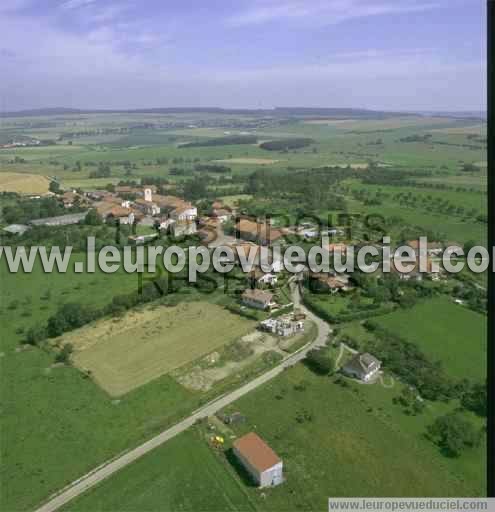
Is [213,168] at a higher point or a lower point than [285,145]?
lower

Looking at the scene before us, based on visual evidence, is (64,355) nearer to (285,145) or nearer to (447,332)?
(447,332)

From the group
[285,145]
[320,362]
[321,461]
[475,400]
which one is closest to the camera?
[321,461]

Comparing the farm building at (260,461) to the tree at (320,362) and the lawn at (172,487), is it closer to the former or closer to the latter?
the lawn at (172,487)

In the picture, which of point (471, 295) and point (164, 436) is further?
point (471, 295)

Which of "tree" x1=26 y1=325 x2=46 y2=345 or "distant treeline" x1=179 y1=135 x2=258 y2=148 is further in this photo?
"distant treeline" x1=179 y1=135 x2=258 y2=148

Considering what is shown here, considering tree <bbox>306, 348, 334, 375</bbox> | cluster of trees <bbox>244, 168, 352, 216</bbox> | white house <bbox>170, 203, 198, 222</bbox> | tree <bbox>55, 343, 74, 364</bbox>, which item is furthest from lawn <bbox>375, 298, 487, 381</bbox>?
white house <bbox>170, 203, 198, 222</bbox>

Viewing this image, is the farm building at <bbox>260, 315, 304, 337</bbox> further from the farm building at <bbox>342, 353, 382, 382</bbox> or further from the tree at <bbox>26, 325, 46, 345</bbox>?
the tree at <bbox>26, 325, 46, 345</bbox>

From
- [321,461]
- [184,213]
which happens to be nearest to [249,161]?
[184,213]
